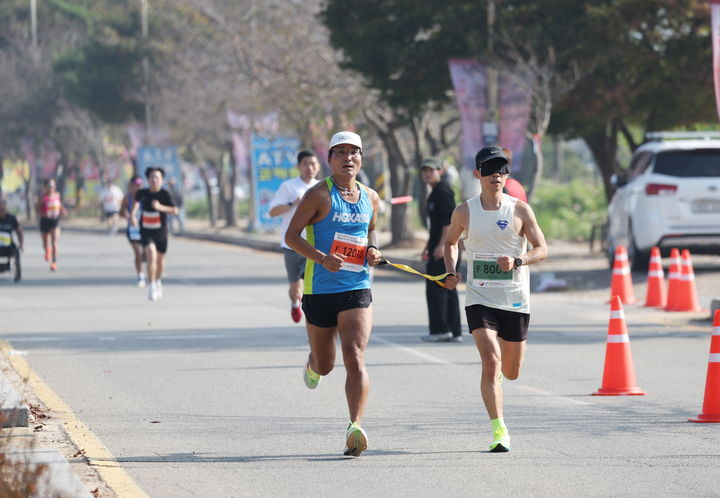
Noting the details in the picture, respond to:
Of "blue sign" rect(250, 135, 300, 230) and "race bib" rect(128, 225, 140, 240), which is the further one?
"blue sign" rect(250, 135, 300, 230)

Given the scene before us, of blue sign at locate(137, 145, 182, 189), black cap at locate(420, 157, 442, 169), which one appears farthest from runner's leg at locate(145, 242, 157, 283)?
blue sign at locate(137, 145, 182, 189)

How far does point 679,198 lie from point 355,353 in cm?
1435

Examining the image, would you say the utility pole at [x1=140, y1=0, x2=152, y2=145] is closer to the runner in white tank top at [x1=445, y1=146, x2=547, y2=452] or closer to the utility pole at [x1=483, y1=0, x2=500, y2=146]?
the utility pole at [x1=483, y1=0, x2=500, y2=146]

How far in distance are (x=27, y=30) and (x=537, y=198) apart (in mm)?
34810

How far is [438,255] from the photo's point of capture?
14203 mm

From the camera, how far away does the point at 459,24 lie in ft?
90.6

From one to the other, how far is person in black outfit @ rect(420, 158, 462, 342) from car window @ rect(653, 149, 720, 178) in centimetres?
818

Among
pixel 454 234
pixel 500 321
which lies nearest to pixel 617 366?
pixel 500 321

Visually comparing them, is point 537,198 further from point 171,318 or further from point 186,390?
point 186,390

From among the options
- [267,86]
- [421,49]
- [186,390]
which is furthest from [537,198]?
[186,390]

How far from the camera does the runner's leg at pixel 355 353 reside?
8.12 meters

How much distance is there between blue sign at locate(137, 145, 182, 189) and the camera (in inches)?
2131

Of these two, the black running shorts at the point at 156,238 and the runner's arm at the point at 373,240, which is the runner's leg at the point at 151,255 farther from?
the runner's arm at the point at 373,240

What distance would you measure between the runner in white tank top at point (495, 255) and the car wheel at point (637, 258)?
46.5 ft
